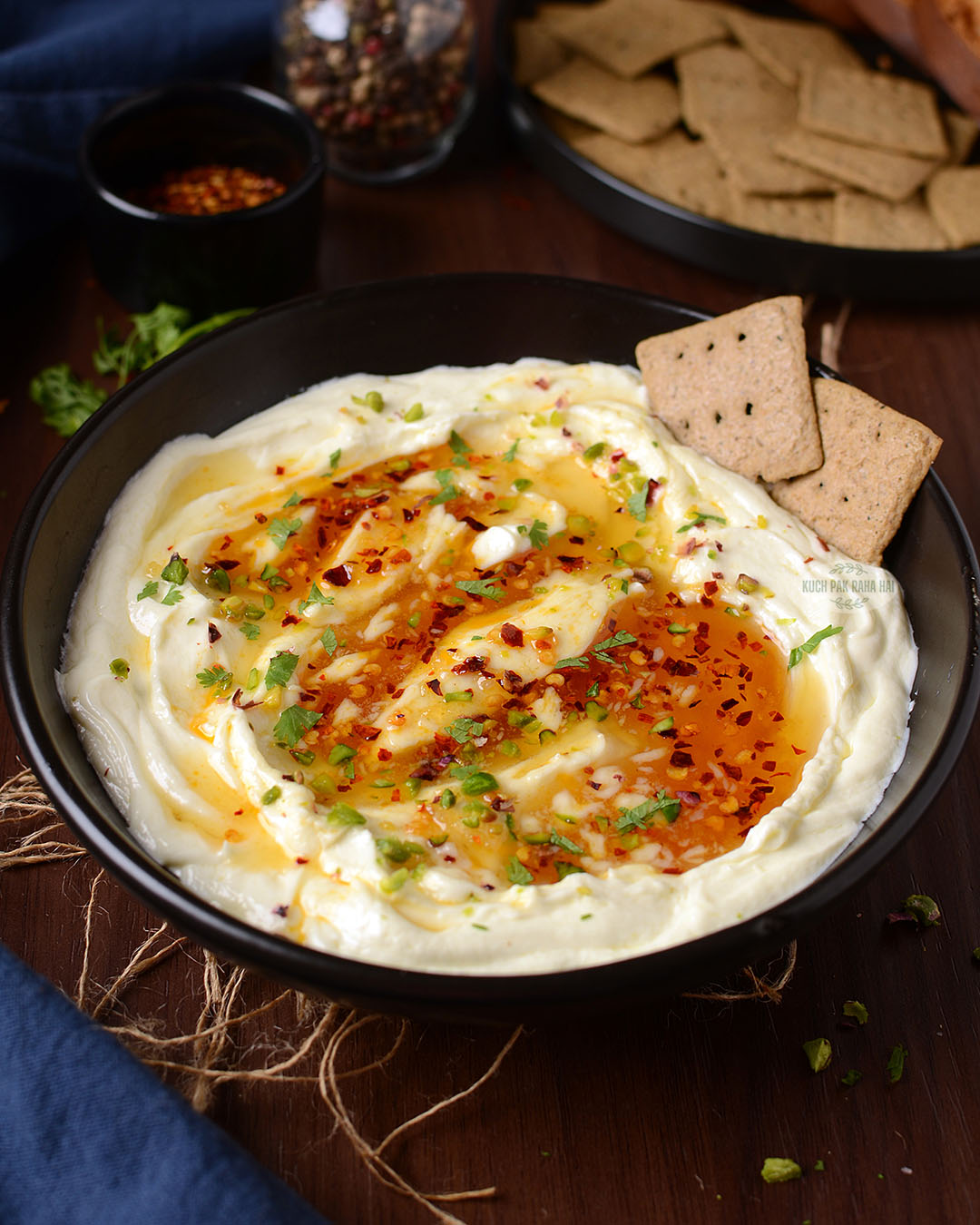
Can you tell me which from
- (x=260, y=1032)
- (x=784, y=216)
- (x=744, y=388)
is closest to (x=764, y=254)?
(x=784, y=216)

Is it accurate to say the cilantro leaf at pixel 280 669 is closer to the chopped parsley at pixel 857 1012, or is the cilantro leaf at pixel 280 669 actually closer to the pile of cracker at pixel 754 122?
the chopped parsley at pixel 857 1012

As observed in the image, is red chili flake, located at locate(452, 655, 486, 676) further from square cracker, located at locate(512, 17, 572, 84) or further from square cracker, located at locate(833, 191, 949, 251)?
square cracker, located at locate(512, 17, 572, 84)

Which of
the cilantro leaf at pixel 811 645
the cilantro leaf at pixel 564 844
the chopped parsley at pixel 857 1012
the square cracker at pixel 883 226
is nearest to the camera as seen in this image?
the cilantro leaf at pixel 564 844

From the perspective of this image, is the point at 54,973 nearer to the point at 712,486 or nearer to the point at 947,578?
the point at 712,486

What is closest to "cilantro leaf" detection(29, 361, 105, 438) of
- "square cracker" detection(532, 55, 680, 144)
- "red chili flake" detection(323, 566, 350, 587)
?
"red chili flake" detection(323, 566, 350, 587)

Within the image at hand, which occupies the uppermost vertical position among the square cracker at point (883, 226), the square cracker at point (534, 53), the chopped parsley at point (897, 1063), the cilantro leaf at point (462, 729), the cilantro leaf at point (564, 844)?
the square cracker at point (534, 53)

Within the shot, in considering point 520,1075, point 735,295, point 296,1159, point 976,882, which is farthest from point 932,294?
point 296,1159

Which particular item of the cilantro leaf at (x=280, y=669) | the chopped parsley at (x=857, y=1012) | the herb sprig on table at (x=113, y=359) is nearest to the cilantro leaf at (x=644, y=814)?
the chopped parsley at (x=857, y=1012)
